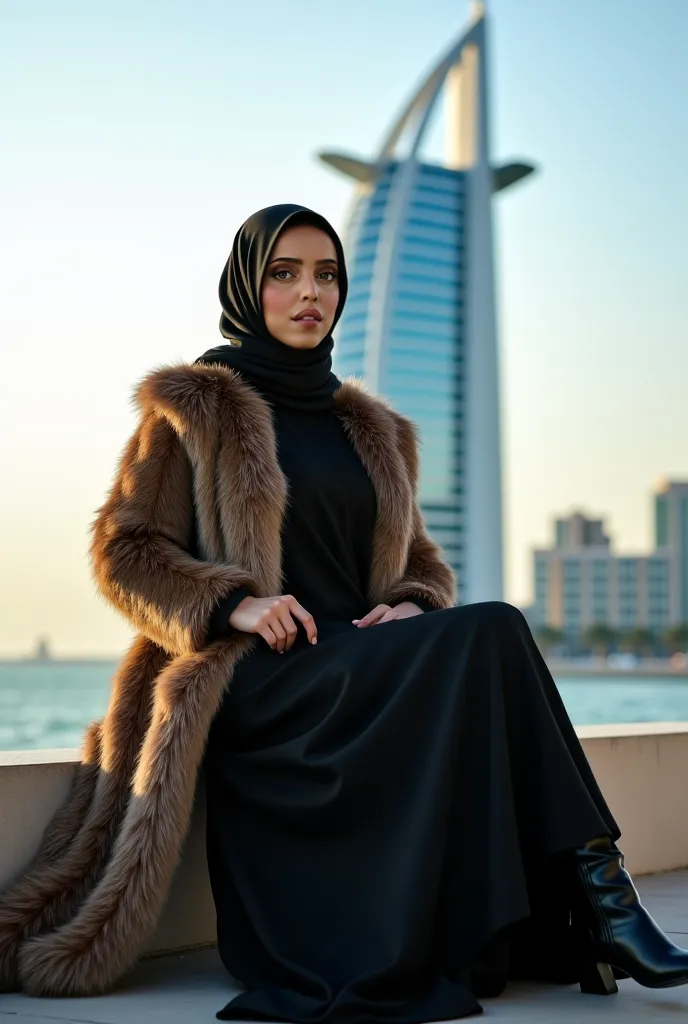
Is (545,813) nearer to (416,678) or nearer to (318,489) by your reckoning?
(416,678)

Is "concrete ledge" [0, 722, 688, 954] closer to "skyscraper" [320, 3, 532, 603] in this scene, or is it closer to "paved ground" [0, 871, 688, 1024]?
"paved ground" [0, 871, 688, 1024]

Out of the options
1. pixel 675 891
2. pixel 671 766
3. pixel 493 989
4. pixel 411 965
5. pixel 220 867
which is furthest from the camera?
pixel 671 766

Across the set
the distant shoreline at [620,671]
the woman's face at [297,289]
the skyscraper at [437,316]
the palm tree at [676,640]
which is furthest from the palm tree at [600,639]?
the woman's face at [297,289]

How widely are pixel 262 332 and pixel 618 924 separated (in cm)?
149

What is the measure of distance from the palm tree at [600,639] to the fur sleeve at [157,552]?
10198 centimetres

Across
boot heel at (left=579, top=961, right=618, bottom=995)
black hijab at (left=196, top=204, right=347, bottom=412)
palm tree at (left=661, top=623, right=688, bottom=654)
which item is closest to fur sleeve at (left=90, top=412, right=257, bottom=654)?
black hijab at (left=196, top=204, right=347, bottom=412)

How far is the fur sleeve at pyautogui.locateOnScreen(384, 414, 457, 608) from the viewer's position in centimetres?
316

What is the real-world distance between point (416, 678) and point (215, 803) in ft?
1.98

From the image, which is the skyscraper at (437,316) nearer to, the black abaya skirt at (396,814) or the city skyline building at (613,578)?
the city skyline building at (613,578)

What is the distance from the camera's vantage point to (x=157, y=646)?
3035mm

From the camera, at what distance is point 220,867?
111 inches

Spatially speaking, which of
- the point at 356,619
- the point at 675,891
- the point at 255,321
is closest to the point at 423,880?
the point at 356,619

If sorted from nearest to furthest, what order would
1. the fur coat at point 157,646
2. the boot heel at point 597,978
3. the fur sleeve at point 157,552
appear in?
the boot heel at point 597,978 < the fur coat at point 157,646 < the fur sleeve at point 157,552

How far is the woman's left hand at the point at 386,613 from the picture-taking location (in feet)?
9.59
